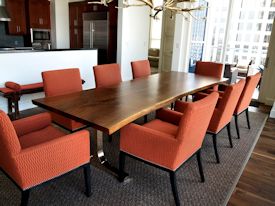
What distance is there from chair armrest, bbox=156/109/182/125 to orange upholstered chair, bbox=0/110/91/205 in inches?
38.9

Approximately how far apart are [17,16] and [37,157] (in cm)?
597

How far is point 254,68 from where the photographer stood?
22.4 feet

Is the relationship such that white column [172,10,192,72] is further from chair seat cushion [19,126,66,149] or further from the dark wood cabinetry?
chair seat cushion [19,126,66,149]

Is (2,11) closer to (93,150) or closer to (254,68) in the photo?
(93,150)

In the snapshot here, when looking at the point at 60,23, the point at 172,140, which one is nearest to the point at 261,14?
the point at 60,23

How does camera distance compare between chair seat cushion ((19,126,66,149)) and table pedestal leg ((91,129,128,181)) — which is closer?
chair seat cushion ((19,126,66,149))

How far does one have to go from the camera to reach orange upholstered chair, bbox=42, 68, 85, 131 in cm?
246

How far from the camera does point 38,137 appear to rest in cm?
198

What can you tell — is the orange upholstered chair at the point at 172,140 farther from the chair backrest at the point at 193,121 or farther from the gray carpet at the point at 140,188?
the gray carpet at the point at 140,188

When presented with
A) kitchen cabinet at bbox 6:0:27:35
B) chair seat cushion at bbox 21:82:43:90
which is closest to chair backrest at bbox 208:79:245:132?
chair seat cushion at bbox 21:82:43:90

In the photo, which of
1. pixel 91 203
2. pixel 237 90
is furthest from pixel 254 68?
pixel 91 203

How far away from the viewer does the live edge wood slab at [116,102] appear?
175 cm

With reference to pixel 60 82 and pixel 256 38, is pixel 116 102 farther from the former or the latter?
pixel 256 38

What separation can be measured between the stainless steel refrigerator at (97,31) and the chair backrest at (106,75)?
10.2ft
